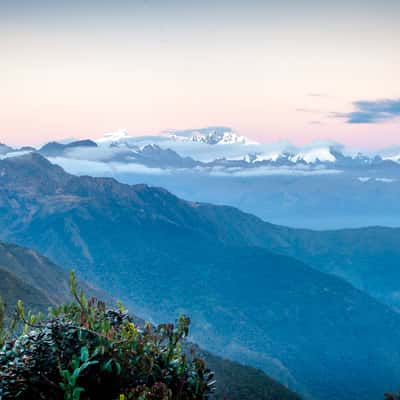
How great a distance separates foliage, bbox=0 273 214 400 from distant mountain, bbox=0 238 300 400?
137 ft

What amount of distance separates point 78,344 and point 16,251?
168 metres

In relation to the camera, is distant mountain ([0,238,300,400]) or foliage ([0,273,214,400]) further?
distant mountain ([0,238,300,400])

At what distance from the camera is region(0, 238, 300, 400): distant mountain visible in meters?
92.0

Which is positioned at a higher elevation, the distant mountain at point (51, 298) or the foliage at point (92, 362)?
the foliage at point (92, 362)

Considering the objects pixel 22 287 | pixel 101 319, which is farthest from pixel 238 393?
pixel 101 319

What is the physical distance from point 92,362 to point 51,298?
394 ft

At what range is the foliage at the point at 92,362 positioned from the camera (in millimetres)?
16797

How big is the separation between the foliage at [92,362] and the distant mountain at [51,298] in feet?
137

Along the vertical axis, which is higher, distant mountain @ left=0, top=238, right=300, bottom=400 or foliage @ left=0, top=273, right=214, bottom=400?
foliage @ left=0, top=273, right=214, bottom=400

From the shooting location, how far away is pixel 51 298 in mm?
132250

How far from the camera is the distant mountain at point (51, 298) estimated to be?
3622 inches

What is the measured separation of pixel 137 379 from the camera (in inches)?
725

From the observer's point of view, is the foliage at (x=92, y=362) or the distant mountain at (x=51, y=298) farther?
the distant mountain at (x=51, y=298)

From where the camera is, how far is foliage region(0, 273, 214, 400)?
16.8 meters
